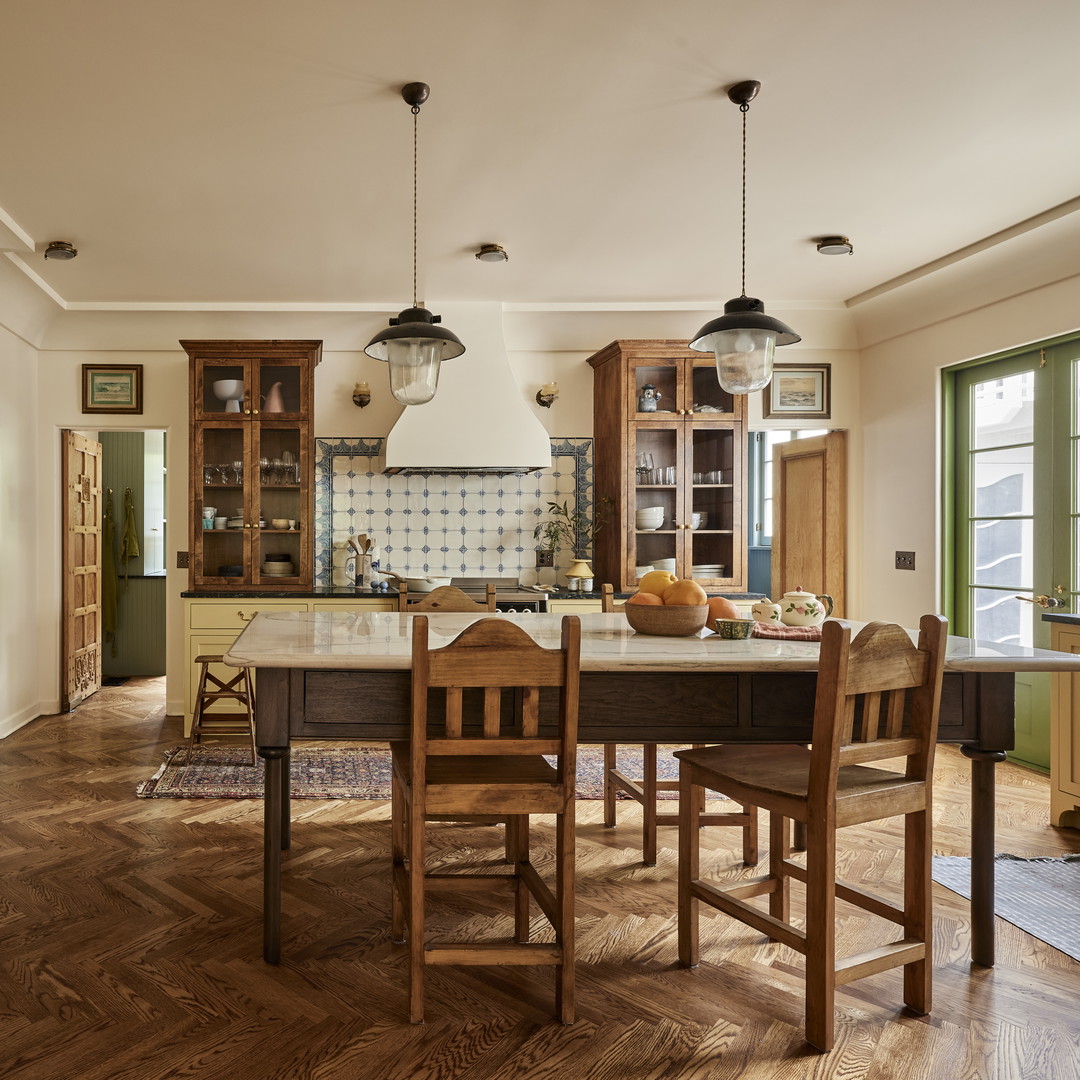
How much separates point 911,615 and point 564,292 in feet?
9.45

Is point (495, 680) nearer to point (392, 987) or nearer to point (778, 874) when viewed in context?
point (392, 987)

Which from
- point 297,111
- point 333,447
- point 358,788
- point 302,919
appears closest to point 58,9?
point 297,111

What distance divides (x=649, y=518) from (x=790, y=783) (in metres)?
3.31

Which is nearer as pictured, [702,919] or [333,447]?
[702,919]

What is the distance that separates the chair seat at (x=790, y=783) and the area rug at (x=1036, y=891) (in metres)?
0.88

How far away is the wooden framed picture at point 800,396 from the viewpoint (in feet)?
18.3

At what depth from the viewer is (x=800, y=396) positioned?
220 inches

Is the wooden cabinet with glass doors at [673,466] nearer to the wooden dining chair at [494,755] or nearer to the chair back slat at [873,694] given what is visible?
the chair back slat at [873,694]

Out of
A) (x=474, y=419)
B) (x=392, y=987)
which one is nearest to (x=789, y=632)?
(x=392, y=987)

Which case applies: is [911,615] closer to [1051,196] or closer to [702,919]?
[1051,196]

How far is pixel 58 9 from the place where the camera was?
2289 millimetres

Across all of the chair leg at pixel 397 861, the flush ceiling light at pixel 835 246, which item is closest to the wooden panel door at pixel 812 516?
the flush ceiling light at pixel 835 246

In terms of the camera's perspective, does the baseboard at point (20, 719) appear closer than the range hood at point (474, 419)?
Yes

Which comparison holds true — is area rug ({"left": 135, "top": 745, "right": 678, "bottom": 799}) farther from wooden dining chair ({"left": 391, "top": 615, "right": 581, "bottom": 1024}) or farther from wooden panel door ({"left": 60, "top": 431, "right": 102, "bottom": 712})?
wooden dining chair ({"left": 391, "top": 615, "right": 581, "bottom": 1024})
